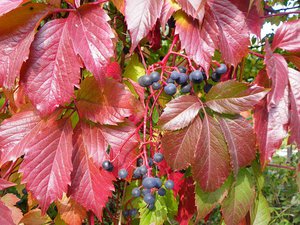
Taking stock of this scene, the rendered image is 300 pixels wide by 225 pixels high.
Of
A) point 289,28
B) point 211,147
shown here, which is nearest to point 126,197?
point 211,147

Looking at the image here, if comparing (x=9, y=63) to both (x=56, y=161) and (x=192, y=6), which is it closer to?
(x=56, y=161)

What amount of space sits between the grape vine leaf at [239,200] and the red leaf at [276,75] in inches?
9.0

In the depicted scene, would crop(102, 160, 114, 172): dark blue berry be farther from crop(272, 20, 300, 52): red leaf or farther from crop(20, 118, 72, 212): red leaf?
crop(272, 20, 300, 52): red leaf

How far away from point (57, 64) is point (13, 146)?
0.23 m

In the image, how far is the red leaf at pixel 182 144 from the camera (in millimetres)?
788

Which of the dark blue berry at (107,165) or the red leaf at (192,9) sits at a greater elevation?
the red leaf at (192,9)

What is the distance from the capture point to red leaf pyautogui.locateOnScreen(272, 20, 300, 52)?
2.81 feet

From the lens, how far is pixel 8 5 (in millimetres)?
765

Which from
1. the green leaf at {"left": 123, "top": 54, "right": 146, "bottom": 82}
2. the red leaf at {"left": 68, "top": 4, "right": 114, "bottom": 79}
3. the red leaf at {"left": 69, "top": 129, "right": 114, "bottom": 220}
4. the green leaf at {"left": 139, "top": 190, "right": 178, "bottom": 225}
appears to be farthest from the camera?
the green leaf at {"left": 123, "top": 54, "right": 146, "bottom": 82}

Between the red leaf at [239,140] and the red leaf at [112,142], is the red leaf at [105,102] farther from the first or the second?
the red leaf at [239,140]

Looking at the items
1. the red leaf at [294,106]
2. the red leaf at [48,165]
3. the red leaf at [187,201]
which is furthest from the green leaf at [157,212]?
the red leaf at [294,106]

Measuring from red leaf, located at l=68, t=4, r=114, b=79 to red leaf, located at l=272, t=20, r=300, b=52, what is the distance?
40 cm

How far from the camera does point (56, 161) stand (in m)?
0.83

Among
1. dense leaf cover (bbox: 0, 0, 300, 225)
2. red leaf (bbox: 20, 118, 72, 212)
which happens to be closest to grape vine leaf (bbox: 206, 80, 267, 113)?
dense leaf cover (bbox: 0, 0, 300, 225)
